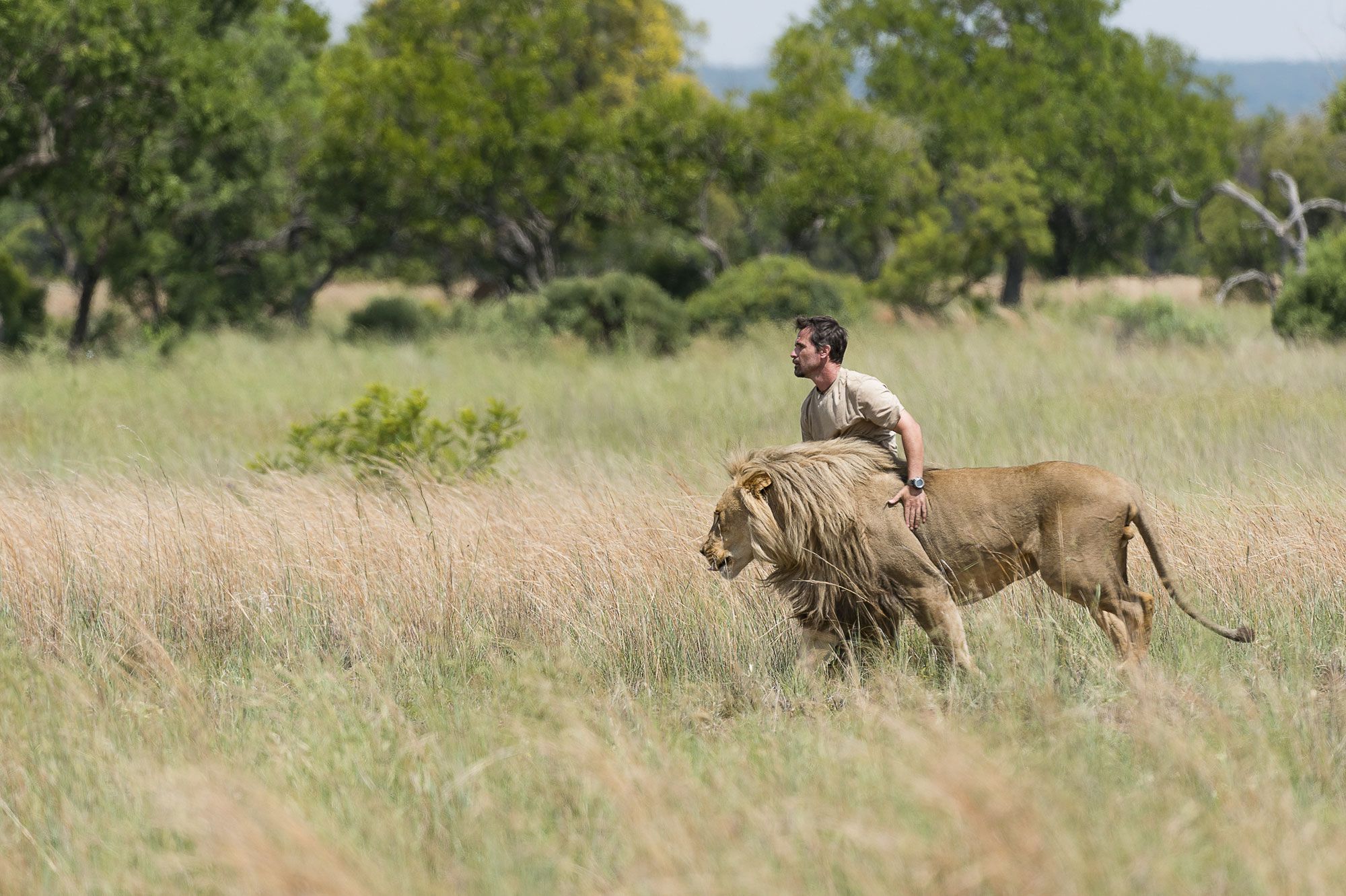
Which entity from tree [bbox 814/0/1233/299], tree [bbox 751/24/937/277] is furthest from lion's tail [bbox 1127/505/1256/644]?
tree [bbox 814/0/1233/299]

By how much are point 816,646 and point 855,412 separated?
95 cm

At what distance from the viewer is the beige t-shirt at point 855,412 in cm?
510

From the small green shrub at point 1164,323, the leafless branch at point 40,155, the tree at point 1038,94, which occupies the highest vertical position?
the tree at point 1038,94

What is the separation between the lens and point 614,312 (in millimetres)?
21469

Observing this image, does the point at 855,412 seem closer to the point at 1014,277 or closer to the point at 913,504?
the point at 913,504

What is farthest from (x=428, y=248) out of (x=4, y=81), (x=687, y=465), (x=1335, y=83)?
(x=687, y=465)

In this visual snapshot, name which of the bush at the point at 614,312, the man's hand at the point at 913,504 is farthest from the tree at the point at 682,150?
the man's hand at the point at 913,504

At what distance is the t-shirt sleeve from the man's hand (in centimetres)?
31

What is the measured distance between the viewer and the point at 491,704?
4801mm

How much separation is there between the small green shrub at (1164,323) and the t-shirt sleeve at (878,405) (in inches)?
544

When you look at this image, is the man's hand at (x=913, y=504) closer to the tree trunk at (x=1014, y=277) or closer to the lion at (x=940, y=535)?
the lion at (x=940, y=535)

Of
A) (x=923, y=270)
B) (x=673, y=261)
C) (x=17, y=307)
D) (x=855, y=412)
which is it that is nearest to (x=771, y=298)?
(x=923, y=270)

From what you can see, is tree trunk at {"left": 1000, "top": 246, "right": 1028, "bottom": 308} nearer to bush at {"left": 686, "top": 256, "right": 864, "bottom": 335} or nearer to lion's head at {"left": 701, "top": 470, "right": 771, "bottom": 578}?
bush at {"left": 686, "top": 256, "right": 864, "bottom": 335}

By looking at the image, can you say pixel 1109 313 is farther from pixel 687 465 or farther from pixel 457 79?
pixel 687 465
